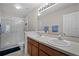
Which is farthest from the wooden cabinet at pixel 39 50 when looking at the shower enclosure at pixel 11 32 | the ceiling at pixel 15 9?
the ceiling at pixel 15 9

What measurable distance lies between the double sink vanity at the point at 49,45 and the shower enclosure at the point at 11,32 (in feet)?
0.66

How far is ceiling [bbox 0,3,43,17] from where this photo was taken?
5.05 feet

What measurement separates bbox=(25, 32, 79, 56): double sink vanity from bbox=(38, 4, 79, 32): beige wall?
0.21 metres

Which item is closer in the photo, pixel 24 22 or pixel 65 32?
pixel 65 32

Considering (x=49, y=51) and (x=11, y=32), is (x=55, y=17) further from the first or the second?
(x=11, y=32)

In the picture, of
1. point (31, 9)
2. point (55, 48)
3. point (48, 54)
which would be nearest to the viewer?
point (55, 48)

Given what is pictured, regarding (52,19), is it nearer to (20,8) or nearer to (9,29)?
(20,8)

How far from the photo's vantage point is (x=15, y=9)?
1604mm

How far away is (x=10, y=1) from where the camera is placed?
5.00ft

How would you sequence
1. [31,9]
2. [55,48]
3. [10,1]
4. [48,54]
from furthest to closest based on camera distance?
[31,9] < [10,1] < [48,54] < [55,48]

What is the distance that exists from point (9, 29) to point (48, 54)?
0.78 metres

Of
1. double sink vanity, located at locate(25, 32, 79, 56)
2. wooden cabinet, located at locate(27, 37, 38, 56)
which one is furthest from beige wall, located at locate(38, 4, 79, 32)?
wooden cabinet, located at locate(27, 37, 38, 56)

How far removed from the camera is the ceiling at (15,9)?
154 cm

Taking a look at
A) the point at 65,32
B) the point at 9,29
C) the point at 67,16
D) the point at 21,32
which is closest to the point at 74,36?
the point at 65,32
